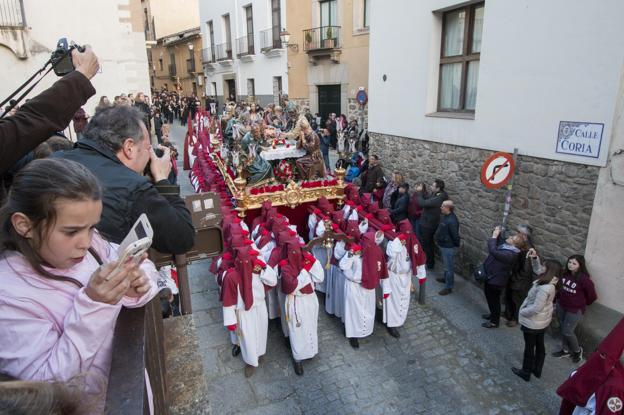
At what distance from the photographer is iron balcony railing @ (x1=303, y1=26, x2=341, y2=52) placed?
56.4ft

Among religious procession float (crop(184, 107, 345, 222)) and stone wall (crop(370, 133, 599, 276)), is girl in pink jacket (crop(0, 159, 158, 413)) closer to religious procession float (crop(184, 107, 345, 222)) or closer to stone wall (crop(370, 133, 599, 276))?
religious procession float (crop(184, 107, 345, 222))

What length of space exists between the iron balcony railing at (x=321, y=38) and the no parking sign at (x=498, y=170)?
41.0 ft

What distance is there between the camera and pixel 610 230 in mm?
5121

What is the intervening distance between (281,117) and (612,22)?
10.9 meters

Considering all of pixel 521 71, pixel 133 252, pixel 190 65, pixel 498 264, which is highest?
pixel 190 65

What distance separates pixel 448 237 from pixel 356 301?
2.19m

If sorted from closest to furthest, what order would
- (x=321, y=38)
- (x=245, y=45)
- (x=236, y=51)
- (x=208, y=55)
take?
(x=321, y=38), (x=245, y=45), (x=236, y=51), (x=208, y=55)

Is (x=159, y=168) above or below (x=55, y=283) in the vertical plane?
above

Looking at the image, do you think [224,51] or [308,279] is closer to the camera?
[308,279]

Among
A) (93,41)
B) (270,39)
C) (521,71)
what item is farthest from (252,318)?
(270,39)

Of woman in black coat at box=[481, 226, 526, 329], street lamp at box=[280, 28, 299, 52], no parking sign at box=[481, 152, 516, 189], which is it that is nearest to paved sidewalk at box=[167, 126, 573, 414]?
woman in black coat at box=[481, 226, 526, 329]

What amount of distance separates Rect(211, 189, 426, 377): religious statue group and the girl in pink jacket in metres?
3.49

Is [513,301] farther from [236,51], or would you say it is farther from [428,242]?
[236,51]

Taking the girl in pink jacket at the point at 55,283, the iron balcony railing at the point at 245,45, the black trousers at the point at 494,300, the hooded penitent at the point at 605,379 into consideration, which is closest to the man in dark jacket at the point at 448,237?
the black trousers at the point at 494,300
